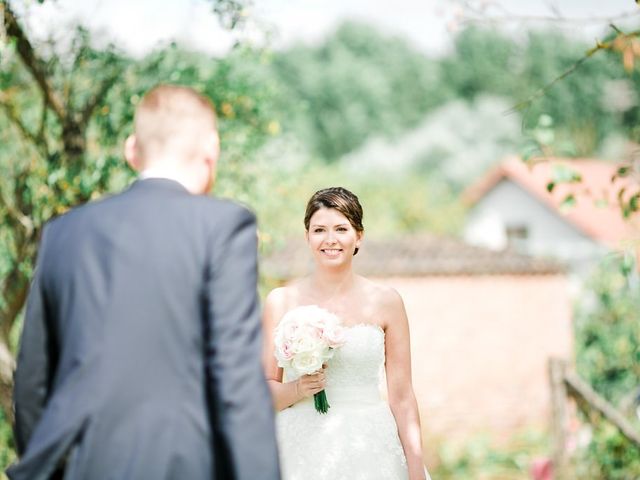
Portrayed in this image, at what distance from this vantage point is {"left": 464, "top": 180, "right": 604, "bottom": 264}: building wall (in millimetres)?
27828

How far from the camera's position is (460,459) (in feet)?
45.1

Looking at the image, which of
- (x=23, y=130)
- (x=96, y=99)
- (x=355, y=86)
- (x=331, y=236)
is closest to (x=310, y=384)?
(x=331, y=236)

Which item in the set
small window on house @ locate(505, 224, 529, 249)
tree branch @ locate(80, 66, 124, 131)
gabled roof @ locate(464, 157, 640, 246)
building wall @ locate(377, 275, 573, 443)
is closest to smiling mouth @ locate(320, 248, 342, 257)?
tree branch @ locate(80, 66, 124, 131)

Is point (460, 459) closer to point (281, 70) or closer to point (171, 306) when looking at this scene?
point (171, 306)

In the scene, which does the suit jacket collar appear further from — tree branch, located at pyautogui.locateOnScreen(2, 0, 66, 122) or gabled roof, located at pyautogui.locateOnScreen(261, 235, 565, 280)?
gabled roof, located at pyautogui.locateOnScreen(261, 235, 565, 280)

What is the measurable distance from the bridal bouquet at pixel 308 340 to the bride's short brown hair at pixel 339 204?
437 mm

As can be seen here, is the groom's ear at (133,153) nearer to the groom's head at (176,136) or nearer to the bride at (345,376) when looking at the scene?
the groom's head at (176,136)

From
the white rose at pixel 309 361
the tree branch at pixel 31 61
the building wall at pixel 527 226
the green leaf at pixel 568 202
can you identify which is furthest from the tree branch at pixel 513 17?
the building wall at pixel 527 226

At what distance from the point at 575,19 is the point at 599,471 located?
6417mm

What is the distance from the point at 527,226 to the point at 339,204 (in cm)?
2761

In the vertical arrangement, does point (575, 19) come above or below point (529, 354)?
above

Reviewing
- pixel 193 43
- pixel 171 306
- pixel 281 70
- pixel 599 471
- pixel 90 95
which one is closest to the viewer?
A: pixel 171 306

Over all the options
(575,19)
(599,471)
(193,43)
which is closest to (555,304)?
(599,471)

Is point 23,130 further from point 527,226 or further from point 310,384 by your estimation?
point 527,226
